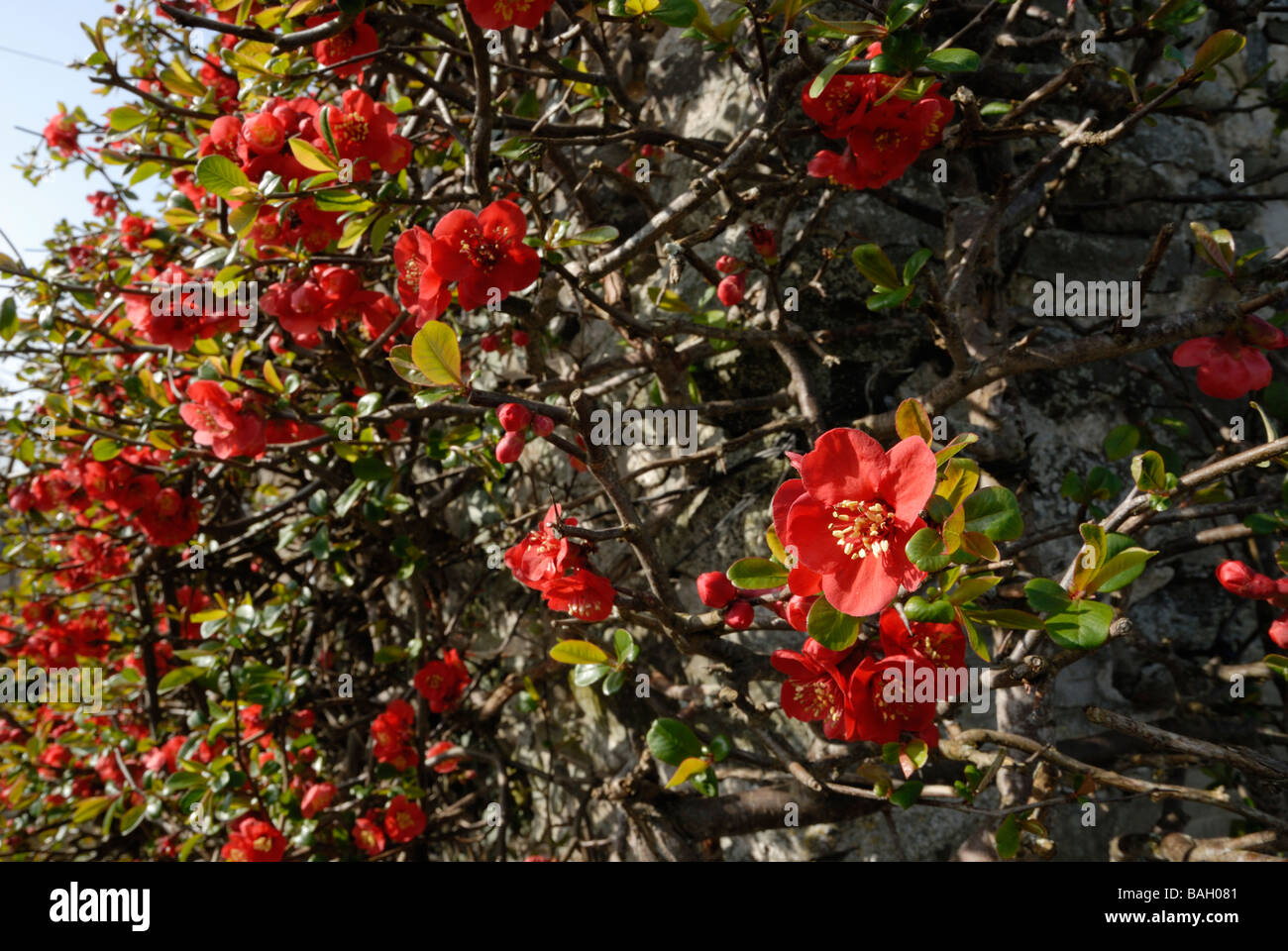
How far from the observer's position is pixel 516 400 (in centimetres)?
98

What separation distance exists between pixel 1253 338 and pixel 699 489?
2.84ft

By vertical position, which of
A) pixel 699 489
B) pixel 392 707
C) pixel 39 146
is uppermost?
pixel 39 146

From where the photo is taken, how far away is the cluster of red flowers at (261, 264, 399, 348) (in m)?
1.27

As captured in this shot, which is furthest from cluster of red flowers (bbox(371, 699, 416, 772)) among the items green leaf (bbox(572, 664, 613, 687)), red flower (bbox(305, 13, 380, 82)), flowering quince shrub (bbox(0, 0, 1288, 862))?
red flower (bbox(305, 13, 380, 82))

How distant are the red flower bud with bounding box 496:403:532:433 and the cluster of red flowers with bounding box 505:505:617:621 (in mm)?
109

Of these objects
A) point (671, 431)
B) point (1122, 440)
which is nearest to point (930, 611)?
point (1122, 440)

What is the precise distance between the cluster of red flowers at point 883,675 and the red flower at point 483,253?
59cm

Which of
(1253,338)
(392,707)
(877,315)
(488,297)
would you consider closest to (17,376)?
(392,707)

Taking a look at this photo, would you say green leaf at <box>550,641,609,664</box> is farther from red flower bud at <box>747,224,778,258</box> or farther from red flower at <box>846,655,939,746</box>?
red flower bud at <box>747,224,778,258</box>

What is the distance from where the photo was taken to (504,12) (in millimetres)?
994

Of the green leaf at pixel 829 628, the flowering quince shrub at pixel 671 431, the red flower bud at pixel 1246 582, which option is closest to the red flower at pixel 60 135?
the flowering quince shrub at pixel 671 431

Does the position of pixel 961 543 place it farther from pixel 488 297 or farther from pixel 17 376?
pixel 17 376

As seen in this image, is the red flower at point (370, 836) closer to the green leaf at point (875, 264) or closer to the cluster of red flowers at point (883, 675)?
the cluster of red flowers at point (883, 675)
